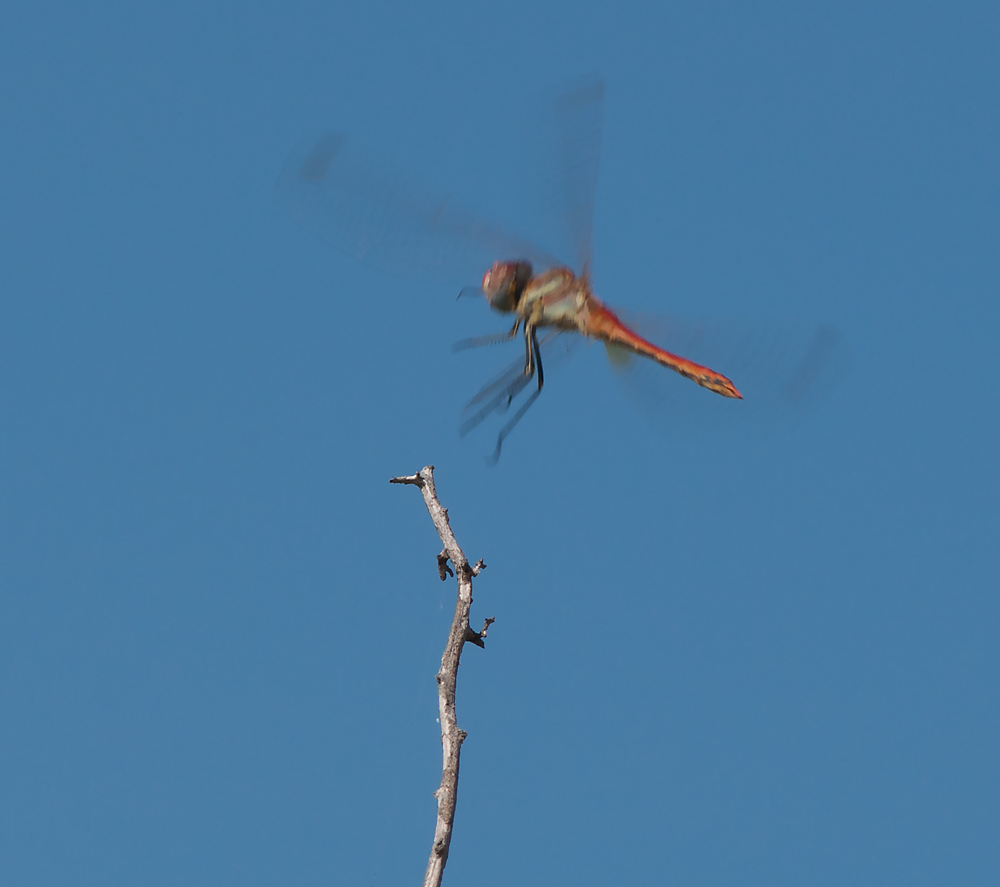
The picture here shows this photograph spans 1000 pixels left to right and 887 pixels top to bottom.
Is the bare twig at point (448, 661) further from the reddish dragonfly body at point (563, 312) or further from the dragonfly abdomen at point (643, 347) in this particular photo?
the dragonfly abdomen at point (643, 347)

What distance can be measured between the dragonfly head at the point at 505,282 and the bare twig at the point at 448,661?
116 centimetres

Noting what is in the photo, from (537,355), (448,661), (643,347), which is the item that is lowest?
(448,661)

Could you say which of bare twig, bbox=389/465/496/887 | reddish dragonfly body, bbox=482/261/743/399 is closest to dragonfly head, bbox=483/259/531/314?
reddish dragonfly body, bbox=482/261/743/399

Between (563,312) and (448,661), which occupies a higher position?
(563,312)

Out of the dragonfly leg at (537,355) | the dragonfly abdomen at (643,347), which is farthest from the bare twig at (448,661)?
the dragonfly abdomen at (643,347)

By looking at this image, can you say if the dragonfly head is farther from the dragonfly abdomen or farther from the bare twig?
the bare twig

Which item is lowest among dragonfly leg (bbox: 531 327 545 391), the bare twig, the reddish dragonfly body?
the bare twig

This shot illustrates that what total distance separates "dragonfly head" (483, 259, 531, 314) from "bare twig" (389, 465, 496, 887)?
116 cm

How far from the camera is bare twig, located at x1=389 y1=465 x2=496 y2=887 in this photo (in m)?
3.98

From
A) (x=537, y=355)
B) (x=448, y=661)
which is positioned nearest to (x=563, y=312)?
(x=537, y=355)

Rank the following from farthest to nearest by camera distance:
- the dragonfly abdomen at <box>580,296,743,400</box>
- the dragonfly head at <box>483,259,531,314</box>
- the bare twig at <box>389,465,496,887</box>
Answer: the dragonfly abdomen at <box>580,296,743,400</box>, the dragonfly head at <box>483,259,531,314</box>, the bare twig at <box>389,465,496,887</box>

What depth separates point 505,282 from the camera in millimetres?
5715

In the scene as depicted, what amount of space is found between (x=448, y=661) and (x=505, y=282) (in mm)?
2103

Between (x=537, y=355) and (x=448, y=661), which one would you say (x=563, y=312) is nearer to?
(x=537, y=355)
